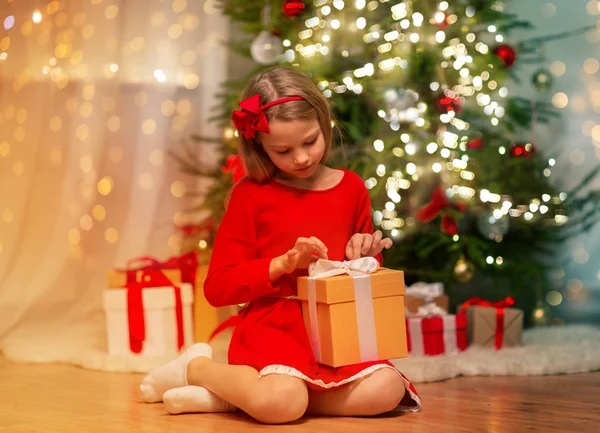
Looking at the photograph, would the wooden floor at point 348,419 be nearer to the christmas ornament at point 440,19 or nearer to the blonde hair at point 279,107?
the blonde hair at point 279,107

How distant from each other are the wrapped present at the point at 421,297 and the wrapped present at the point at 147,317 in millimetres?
696

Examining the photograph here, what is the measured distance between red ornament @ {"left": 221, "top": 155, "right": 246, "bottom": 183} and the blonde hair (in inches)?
29.1

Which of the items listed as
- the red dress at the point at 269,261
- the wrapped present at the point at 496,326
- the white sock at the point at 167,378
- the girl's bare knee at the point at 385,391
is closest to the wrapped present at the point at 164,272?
the white sock at the point at 167,378

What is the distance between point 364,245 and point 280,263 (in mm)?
205

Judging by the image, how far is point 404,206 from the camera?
285 centimetres

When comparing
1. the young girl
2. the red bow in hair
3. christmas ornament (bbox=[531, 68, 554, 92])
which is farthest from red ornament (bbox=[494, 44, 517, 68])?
the young girl

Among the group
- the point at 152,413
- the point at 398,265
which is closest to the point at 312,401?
the point at 152,413

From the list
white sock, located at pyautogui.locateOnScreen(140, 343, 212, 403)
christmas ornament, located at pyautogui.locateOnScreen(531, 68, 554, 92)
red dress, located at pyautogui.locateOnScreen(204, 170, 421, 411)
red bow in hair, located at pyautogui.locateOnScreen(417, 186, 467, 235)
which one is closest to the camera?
red dress, located at pyautogui.locateOnScreen(204, 170, 421, 411)

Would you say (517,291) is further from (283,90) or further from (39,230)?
(39,230)

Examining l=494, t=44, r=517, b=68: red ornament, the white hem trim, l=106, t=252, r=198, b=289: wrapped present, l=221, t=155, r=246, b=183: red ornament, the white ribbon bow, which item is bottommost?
the white hem trim

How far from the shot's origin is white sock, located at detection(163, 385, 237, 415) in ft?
5.90

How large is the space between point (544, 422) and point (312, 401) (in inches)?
19.1

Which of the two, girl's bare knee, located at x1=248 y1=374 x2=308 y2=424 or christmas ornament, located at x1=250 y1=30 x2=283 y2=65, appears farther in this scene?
christmas ornament, located at x1=250 y1=30 x2=283 y2=65

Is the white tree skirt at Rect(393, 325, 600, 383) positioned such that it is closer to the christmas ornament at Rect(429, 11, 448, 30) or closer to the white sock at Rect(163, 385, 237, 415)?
the white sock at Rect(163, 385, 237, 415)
